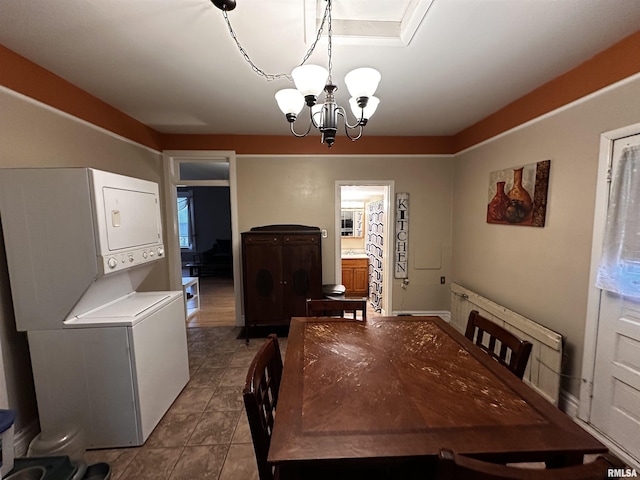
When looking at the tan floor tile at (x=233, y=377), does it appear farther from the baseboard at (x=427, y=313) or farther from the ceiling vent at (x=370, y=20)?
the ceiling vent at (x=370, y=20)

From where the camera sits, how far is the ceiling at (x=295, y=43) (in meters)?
1.40

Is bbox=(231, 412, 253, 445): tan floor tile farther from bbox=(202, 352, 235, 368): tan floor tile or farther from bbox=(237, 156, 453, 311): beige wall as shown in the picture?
bbox=(237, 156, 453, 311): beige wall

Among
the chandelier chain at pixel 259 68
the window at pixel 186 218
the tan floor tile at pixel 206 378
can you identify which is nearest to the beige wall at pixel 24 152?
the tan floor tile at pixel 206 378

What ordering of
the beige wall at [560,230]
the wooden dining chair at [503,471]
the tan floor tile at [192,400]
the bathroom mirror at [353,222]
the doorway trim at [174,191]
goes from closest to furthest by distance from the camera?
the wooden dining chair at [503,471] → the beige wall at [560,230] → the tan floor tile at [192,400] → the doorway trim at [174,191] → the bathroom mirror at [353,222]

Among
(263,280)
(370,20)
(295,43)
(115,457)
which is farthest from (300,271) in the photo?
(370,20)

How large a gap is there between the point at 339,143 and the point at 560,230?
8.19 feet

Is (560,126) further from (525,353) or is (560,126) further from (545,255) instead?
(525,353)

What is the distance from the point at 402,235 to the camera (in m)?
3.75

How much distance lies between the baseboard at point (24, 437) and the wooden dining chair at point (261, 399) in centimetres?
181

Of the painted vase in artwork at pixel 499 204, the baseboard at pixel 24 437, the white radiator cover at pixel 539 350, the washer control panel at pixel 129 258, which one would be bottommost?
the baseboard at pixel 24 437

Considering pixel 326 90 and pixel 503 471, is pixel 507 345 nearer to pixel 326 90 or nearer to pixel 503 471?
pixel 503 471

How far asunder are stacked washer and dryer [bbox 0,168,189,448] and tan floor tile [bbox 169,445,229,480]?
0.36 metres

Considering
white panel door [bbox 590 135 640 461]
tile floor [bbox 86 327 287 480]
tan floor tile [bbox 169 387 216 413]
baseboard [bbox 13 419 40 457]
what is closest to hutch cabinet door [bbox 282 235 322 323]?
tile floor [bbox 86 327 287 480]

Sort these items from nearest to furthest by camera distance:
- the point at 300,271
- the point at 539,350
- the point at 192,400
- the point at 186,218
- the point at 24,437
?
1. the point at 24,437
2. the point at 539,350
3. the point at 192,400
4. the point at 300,271
5. the point at 186,218
